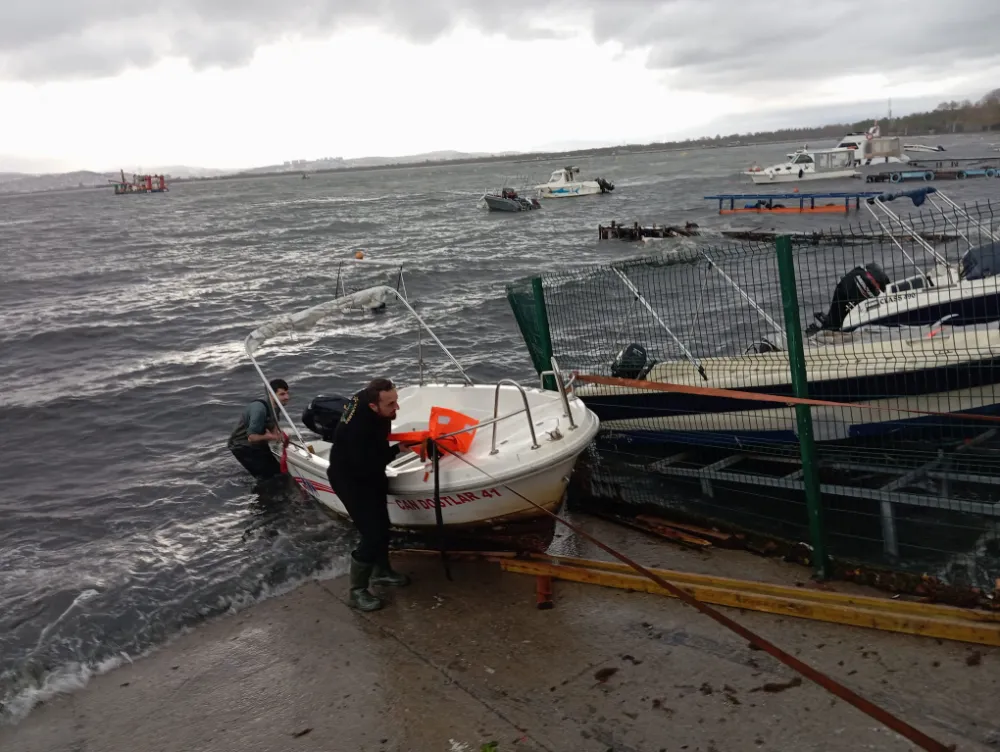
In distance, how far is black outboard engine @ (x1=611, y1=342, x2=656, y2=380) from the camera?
845cm

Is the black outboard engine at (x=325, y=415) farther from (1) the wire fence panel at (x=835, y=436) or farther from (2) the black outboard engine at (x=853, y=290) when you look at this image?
(2) the black outboard engine at (x=853, y=290)

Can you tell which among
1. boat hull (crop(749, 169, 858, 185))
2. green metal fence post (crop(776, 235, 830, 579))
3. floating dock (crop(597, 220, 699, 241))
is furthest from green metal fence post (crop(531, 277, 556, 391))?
boat hull (crop(749, 169, 858, 185))

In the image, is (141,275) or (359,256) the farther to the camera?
(141,275)

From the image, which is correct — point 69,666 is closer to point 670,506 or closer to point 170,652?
point 170,652

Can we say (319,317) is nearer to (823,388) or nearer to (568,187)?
A: (823,388)

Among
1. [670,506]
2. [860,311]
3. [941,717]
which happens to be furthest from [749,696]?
[860,311]

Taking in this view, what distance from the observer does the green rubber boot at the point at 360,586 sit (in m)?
6.02

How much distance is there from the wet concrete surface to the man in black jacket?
0.32 m

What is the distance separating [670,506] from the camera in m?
7.32

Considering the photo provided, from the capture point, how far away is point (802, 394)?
16.9ft

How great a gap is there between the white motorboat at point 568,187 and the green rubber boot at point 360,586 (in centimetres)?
6178

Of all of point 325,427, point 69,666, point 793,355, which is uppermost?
point 793,355

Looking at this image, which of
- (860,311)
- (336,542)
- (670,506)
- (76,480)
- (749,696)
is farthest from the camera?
(76,480)

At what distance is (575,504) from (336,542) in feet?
8.31
